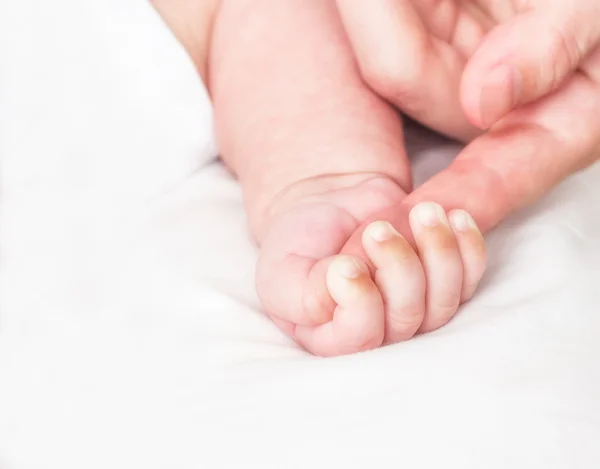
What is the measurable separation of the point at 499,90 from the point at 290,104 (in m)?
0.21

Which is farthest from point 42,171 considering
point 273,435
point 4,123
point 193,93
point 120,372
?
point 273,435

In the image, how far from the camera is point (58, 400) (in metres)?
0.48

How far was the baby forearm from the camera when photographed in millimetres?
627

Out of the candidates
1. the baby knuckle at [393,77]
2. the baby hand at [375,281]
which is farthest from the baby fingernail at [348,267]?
the baby knuckle at [393,77]

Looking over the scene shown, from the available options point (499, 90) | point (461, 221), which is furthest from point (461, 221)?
point (499, 90)

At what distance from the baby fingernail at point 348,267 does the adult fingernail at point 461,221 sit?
0.22 ft

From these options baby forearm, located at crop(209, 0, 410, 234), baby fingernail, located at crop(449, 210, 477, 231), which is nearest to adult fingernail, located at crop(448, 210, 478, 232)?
baby fingernail, located at crop(449, 210, 477, 231)

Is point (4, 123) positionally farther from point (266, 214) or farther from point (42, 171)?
point (266, 214)

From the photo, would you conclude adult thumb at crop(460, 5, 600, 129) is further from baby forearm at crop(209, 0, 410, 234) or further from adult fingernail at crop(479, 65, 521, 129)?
baby forearm at crop(209, 0, 410, 234)

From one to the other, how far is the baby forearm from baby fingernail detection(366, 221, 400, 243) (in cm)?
15

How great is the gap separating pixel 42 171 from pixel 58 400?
11.3 inches

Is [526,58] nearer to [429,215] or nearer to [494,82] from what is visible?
[494,82]

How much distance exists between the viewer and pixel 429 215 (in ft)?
1.56

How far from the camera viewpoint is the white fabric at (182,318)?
41 cm
